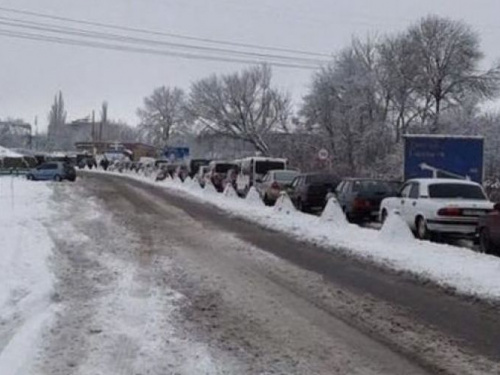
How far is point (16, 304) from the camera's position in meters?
9.47

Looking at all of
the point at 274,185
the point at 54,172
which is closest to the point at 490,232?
the point at 274,185

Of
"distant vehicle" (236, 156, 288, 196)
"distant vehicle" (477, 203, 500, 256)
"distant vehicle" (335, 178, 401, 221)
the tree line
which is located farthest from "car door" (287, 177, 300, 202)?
the tree line

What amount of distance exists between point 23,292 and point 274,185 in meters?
25.7

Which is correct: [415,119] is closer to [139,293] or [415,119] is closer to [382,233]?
[382,233]

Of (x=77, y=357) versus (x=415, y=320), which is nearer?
(x=77, y=357)

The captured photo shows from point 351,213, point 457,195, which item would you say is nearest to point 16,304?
point 457,195

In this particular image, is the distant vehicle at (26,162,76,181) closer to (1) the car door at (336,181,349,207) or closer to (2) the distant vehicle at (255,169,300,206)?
(2) the distant vehicle at (255,169,300,206)

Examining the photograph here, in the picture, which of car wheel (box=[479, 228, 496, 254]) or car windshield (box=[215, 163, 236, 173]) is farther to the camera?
car windshield (box=[215, 163, 236, 173])

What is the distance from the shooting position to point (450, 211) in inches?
755

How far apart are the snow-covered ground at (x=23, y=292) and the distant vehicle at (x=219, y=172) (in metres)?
27.0

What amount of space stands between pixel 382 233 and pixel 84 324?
10.7 metres

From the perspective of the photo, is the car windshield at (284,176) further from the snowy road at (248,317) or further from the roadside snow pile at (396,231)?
the snowy road at (248,317)

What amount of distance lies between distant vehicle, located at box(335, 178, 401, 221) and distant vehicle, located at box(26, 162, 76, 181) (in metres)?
39.2

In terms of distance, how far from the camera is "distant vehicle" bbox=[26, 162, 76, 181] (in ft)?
205
